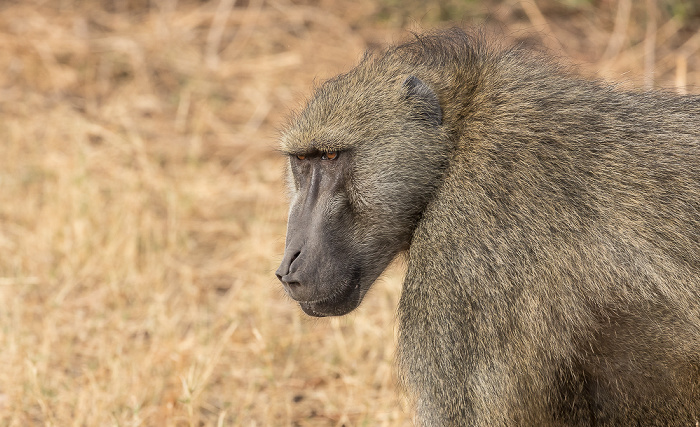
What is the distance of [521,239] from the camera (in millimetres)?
2326

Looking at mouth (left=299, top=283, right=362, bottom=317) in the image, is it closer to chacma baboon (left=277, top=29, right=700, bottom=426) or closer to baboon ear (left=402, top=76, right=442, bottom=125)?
chacma baboon (left=277, top=29, right=700, bottom=426)

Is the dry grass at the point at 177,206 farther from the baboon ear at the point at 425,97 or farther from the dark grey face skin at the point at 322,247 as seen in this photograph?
the baboon ear at the point at 425,97

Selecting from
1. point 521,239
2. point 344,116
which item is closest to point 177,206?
point 344,116

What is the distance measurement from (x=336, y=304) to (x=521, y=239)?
65cm

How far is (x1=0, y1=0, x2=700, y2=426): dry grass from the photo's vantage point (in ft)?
11.2

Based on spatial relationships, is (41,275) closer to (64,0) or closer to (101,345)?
(101,345)

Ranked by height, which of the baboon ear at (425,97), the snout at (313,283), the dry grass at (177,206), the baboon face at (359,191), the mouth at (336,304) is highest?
the baboon ear at (425,97)

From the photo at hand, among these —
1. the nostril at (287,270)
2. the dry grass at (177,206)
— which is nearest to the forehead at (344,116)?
the nostril at (287,270)

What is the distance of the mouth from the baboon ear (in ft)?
1.98

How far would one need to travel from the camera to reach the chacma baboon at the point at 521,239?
2.27 m

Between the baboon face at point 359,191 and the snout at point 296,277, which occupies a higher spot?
the baboon face at point 359,191

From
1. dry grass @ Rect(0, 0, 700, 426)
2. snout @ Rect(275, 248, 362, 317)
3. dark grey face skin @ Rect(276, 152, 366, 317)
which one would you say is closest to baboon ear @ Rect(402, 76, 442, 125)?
dark grey face skin @ Rect(276, 152, 366, 317)

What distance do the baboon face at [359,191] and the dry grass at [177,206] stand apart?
2.23 ft

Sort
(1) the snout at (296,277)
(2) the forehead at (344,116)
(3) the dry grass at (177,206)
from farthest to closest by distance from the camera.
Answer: (3) the dry grass at (177,206) → (2) the forehead at (344,116) → (1) the snout at (296,277)
